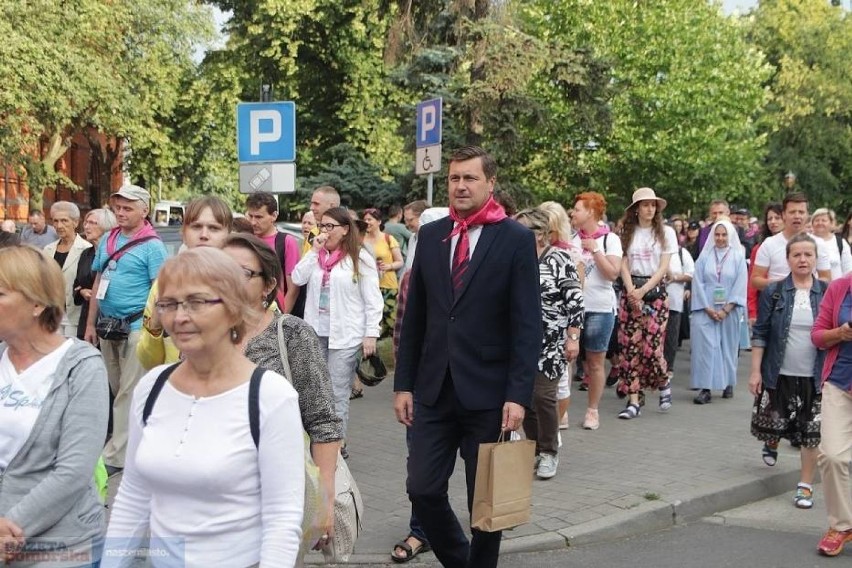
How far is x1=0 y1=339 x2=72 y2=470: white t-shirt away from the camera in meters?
2.89

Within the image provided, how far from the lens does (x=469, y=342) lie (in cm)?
433

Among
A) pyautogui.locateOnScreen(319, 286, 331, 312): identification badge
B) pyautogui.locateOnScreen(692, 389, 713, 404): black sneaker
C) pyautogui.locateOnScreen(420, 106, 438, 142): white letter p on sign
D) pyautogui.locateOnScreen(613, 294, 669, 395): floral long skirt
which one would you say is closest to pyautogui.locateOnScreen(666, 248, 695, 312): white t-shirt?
pyautogui.locateOnScreen(692, 389, 713, 404): black sneaker

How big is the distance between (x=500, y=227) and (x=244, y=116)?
632 centimetres

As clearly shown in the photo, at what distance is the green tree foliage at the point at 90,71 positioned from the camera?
2316 centimetres

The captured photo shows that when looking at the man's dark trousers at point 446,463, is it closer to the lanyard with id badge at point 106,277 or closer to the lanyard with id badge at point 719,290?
the lanyard with id badge at point 106,277

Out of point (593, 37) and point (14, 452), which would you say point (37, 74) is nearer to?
point (593, 37)

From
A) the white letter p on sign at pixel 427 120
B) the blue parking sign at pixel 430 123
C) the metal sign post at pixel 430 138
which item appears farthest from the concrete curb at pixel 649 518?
the white letter p on sign at pixel 427 120

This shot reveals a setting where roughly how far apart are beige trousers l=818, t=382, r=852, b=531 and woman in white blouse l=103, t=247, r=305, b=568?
3973 mm

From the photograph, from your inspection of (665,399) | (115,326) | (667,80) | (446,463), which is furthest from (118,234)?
(667,80)

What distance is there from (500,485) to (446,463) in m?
0.43

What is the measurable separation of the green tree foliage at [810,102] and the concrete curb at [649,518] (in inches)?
1384

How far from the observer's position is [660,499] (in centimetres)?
638

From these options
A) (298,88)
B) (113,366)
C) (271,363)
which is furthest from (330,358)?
(298,88)

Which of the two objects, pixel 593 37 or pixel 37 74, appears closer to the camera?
pixel 37 74
